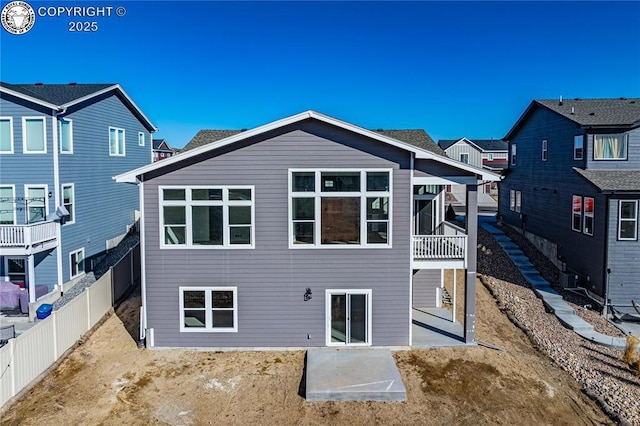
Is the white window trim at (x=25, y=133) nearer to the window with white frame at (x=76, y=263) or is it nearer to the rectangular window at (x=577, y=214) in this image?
the window with white frame at (x=76, y=263)

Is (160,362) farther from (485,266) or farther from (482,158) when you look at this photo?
(482,158)

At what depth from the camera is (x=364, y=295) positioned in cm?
1189

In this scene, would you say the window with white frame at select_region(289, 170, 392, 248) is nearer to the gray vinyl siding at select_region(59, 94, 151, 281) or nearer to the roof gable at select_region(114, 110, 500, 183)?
the roof gable at select_region(114, 110, 500, 183)

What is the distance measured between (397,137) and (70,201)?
43.5 feet

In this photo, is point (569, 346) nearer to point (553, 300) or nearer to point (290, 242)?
point (553, 300)

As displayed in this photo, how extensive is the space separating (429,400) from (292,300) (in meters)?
4.34

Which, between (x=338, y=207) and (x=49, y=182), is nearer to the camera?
(x=338, y=207)

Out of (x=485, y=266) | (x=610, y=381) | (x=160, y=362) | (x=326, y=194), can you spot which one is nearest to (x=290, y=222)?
(x=326, y=194)

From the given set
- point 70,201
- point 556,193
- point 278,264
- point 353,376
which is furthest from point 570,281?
point 70,201

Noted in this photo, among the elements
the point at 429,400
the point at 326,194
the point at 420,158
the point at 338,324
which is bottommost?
the point at 429,400

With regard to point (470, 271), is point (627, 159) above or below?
above

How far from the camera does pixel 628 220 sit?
15.1m

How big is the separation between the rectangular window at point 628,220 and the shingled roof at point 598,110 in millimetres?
3196

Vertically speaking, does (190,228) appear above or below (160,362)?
above
